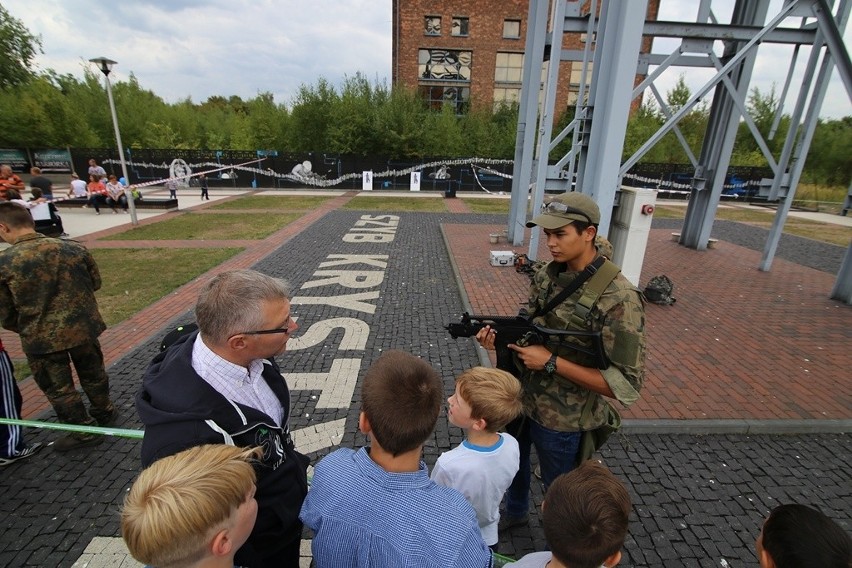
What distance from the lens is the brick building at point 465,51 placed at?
32.8 m

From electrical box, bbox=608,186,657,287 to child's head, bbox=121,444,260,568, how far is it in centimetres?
700

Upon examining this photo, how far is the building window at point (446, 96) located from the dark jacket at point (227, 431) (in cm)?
3635

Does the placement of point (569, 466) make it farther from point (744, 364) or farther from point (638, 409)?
point (744, 364)

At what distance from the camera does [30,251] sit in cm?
337

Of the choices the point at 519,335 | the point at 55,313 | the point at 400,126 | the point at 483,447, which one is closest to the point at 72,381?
the point at 55,313

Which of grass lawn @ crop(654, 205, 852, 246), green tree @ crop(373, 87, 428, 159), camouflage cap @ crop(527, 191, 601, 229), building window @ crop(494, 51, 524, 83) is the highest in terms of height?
building window @ crop(494, 51, 524, 83)

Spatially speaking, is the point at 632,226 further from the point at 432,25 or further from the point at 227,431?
the point at 432,25

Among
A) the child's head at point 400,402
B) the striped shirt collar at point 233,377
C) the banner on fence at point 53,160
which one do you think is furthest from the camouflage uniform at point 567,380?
the banner on fence at point 53,160

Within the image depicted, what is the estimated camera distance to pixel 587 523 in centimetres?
147

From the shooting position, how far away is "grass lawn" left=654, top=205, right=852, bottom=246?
47.9 feet

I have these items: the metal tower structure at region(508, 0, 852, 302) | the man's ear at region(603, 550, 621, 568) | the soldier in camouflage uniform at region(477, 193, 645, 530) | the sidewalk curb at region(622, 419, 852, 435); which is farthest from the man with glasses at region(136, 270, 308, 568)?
the metal tower structure at region(508, 0, 852, 302)

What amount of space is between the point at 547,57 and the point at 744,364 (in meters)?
7.49

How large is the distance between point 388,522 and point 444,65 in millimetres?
38213

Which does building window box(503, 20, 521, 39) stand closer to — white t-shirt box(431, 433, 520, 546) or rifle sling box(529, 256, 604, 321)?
rifle sling box(529, 256, 604, 321)
